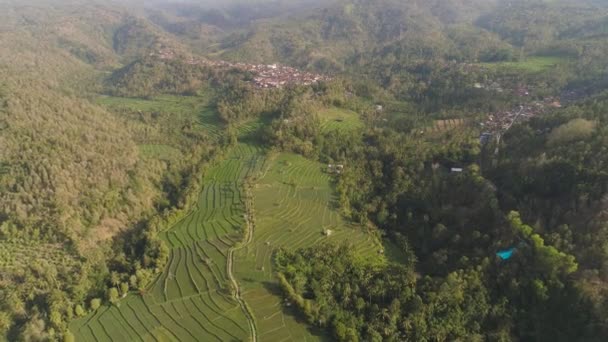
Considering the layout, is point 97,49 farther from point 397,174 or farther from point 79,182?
point 397,174

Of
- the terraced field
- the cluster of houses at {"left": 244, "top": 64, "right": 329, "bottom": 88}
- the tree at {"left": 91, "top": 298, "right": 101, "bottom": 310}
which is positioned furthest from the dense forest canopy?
the cluster of houses at {"left": 244, "top": 64, "right": 329, "bottom": 88}

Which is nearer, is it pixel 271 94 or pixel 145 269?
pixel 145 269

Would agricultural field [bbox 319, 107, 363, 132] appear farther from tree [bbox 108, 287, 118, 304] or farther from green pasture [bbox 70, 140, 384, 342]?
tree [bbox 108, 287, 118, 304]

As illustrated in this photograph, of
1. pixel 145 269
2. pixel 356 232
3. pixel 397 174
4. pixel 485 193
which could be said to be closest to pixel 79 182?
pixel 145 269

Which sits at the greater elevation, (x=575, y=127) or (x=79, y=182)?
(x=575, y=127)

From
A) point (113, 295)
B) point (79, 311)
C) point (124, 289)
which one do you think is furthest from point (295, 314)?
point (79, 311)

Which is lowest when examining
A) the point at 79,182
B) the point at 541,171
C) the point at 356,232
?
the point at 356,232

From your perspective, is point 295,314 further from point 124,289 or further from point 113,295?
point 113,295
